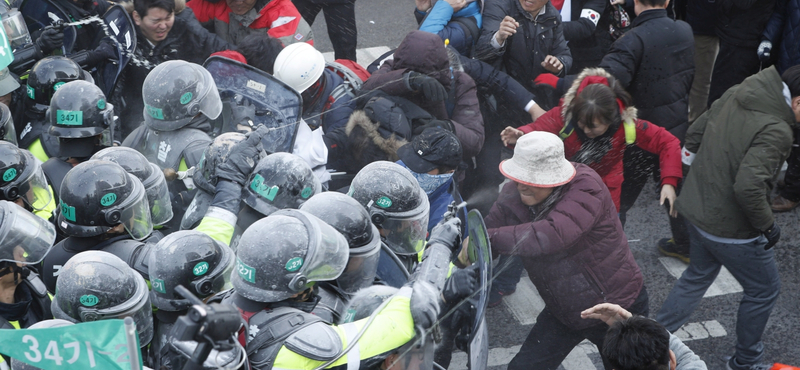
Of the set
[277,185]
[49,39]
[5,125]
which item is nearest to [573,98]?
[277,185]

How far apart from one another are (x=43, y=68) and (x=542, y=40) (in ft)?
10.7

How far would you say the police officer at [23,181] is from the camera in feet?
10.1

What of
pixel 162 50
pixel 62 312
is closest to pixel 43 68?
pixel 162 50

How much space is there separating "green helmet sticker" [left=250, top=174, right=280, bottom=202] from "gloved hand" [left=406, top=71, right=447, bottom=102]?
1.33 m

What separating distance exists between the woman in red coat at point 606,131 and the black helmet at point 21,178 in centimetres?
274

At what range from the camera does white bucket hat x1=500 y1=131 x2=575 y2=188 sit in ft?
10.9

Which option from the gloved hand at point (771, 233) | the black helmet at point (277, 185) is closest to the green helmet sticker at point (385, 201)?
the black helmet at point (277, 185)

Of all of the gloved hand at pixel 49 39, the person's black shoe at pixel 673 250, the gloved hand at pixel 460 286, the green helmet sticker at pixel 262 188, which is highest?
the gloved hand at pixel 460 286

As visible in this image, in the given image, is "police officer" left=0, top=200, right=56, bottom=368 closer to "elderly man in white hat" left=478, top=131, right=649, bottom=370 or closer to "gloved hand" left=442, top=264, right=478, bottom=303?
"gloved hand" left=442, top=264, right=478, bottom=303

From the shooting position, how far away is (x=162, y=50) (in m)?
4.96

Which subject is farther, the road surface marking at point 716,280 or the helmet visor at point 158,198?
the road surface marking at point 716,280

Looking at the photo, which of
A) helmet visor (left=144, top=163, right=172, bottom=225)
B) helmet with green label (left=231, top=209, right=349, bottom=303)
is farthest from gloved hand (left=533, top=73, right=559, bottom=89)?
helmet with green label (left=231, top=209, right=349, bottom=303)

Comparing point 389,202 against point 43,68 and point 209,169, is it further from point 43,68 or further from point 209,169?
point 43,68

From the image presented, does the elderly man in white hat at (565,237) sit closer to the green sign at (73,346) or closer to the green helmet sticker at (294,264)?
the green helmet sticker at (294,264)
